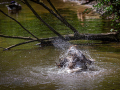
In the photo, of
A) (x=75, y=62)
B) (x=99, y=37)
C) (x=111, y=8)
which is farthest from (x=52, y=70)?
(x=99, y=37)

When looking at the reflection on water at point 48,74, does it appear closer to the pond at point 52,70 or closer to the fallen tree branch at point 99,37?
the pond at point 52,70

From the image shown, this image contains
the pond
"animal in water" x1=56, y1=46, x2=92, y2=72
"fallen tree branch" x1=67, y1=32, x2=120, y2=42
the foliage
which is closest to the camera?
the pond

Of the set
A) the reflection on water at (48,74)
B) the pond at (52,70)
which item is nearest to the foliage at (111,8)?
the pond at (52,70)

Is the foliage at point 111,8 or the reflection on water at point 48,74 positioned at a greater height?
the foliage at point 111,8

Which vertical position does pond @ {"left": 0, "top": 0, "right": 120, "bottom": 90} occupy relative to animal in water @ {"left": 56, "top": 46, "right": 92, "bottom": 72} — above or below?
below

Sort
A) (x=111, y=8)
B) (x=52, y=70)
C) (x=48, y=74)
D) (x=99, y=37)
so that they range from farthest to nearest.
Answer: (x=99, y=37)
(x=111, y=8)
(x=52, y=70)
(x=48, y=74)

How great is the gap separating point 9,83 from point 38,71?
3.52 ft

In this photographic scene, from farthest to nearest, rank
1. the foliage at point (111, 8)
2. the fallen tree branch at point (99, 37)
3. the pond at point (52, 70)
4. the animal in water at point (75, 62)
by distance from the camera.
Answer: the fallen tree branch at point (99, 37) < the foliage at point (111, 8) < the animal in water at point (75, 62) < the pond at point (52, 70)

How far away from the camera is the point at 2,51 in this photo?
910 cm

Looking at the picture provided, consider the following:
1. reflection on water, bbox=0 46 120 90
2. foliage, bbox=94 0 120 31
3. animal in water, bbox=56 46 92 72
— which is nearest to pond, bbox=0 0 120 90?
reflection on water, bbox=0 46 120 90

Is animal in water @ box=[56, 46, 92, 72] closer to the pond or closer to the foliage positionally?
the pond

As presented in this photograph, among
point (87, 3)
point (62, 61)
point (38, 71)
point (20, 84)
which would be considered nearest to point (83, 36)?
point (62, 61)

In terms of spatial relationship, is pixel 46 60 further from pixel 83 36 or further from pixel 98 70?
pixel 83 36

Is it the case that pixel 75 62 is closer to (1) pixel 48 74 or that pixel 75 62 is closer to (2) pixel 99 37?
(1) pixel 48 74
